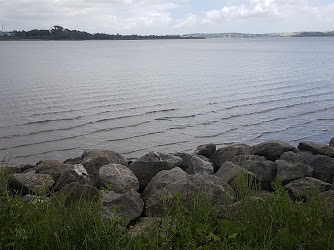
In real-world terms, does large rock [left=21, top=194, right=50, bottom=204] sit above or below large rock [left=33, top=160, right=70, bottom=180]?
above

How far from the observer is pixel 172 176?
777cm

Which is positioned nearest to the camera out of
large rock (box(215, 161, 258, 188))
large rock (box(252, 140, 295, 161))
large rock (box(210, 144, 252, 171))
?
large rock (box(215, 161, 258, 188))

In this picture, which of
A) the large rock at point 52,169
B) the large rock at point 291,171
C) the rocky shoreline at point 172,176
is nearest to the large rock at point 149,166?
the rocky shoreline at point 172,176

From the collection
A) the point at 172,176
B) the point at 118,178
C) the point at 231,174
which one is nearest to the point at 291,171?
the point at 231,174

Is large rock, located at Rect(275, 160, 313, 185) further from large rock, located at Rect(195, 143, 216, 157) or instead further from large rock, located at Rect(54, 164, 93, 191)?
large rock, located at Rect(54, 164, 93, 191)

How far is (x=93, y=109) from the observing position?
760 inches

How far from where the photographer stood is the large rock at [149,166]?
8789 millimetres

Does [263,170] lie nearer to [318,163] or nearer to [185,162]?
[318,163]

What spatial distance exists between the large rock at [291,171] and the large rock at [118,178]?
3.01m

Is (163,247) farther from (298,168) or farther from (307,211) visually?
(298,168)

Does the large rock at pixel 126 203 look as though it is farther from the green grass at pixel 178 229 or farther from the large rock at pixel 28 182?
the large rock at pixel 28 182

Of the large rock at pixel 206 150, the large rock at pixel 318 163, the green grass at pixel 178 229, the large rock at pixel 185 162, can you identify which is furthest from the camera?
the large rock at pixel 206 150

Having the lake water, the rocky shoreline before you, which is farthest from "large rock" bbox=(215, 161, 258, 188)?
the lake water

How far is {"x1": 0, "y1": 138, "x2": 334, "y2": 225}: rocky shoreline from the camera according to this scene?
6.73 metres
